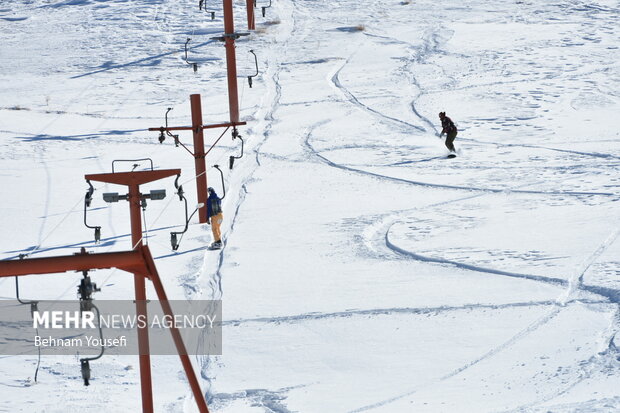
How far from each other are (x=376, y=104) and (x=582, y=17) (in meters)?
12.8

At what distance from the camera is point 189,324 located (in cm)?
1240

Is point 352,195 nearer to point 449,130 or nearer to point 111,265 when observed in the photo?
point 449,130

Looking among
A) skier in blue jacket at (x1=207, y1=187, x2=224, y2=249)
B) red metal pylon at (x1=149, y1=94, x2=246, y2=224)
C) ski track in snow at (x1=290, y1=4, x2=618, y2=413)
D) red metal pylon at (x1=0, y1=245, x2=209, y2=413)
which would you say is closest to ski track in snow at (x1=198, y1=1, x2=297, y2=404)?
skier in blue jacket at (x1=207, y1=187, x2=224, y2=249)

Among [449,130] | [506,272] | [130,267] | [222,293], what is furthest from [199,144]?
[130,267]

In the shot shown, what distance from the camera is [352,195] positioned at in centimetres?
1855

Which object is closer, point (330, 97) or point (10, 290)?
point (10, 290)

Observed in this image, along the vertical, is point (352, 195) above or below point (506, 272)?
below

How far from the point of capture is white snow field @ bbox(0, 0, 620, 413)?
35.3 feet

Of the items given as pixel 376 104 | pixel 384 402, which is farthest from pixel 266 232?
pixel 376 104

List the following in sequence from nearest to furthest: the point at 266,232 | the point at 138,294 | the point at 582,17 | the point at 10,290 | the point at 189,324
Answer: the point at 138,294, the point at 189,324, the point at 10,290, the point at 266,232, the point at 582,17

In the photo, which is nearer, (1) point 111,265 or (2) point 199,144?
(1) point 111,265

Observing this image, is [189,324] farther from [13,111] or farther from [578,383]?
[13,111]

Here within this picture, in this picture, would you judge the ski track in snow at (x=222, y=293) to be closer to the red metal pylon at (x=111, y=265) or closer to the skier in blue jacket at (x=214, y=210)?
the skier in blue jacket at (x=214, y=210)

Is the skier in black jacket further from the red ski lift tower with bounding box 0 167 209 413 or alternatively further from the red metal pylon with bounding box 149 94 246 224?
the red ski lift tower with bounding box 0 167 209 413
